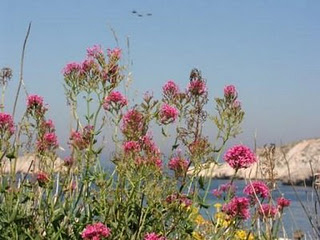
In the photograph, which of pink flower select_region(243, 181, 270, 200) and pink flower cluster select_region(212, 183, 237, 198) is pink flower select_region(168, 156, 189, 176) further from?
pink flower select_region(243, 181, 270, 200)

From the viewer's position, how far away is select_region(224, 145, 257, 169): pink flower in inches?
159

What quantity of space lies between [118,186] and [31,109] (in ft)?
2.52

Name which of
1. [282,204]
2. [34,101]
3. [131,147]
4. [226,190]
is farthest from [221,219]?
[34,101]

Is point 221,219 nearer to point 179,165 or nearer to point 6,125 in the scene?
point 179,165

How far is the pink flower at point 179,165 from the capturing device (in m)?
4.07

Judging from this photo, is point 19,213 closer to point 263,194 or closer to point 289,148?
point 263,194

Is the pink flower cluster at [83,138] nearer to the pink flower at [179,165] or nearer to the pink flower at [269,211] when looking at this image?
the pink flower at [179,165]

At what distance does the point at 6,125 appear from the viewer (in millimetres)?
4371

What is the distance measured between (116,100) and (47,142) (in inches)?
20.2

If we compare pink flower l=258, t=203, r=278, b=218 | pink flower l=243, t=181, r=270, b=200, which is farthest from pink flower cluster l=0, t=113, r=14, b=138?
pink flower l=258, t=203, r=278, b=218

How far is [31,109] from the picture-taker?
4.33 m

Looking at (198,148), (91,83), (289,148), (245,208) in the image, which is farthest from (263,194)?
(289,148)

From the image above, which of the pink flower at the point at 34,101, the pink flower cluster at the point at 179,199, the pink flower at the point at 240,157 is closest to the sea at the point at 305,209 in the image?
the pink flower at the point at 240,157

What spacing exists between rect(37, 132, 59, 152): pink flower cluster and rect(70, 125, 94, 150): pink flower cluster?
0.14 m
